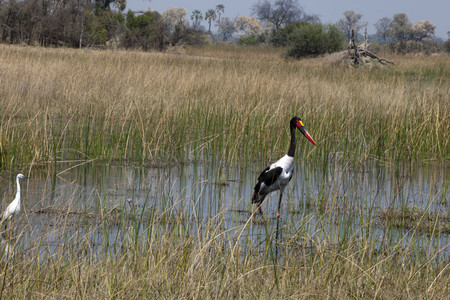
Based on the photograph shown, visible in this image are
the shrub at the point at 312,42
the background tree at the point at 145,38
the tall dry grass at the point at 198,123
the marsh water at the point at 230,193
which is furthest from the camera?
the background tree at the point at 145,38

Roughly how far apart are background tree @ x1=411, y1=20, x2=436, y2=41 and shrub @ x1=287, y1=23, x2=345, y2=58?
2825 inches

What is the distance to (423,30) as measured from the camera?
9606 cm

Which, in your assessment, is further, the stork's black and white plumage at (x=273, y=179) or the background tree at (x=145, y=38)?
the background tree at (x=145, y=38)

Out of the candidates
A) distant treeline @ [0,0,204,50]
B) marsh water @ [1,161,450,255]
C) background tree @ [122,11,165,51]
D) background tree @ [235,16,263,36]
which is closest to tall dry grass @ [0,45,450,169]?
marsh water @ [1,161,450,255]

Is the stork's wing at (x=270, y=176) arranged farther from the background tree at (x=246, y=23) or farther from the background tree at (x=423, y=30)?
the background tree at (x=246, y=23)

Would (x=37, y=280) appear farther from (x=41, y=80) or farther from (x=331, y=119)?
(x=41, y=80)

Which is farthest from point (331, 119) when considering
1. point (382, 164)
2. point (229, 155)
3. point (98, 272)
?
point (98, 272)

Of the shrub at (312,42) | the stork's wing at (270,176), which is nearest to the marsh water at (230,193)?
the stork's wing at (270,176)

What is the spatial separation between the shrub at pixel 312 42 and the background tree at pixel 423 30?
235ft

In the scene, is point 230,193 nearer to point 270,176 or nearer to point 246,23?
point 270,176

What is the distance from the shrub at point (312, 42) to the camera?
26484mm

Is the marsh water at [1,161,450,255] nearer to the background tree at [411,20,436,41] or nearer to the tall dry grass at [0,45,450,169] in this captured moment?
the tall dry grass at [0,45,450,169]

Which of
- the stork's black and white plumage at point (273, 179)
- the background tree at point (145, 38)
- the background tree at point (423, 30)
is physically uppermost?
the background tree at point (423, 30)

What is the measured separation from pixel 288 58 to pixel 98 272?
23.6 m
